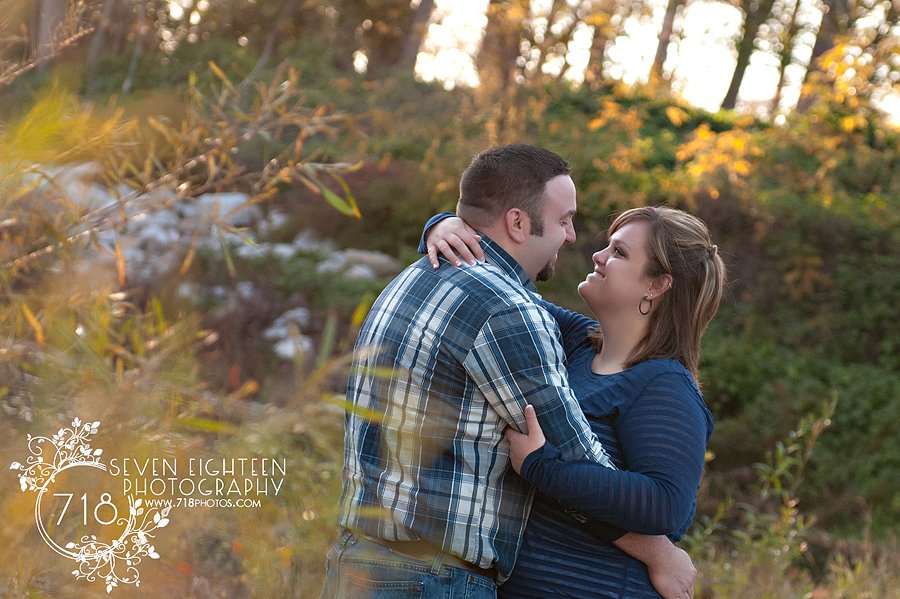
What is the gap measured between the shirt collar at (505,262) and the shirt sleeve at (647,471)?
0.39 metres

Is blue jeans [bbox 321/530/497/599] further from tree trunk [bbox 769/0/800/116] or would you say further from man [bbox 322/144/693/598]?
tree trunk [bbox 769/0/800/116]

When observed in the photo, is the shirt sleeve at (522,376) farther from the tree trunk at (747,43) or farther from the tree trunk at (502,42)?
the tree trunk at (747,43)

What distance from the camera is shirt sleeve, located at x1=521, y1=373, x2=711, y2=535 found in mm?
2098

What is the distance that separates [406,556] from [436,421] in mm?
304

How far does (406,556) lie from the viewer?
7.09 feet

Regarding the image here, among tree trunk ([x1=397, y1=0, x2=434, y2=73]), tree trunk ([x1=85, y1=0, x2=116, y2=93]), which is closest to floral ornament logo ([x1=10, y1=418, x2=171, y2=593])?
tree trunk ([x1=85, y1=0, x2=116, y2=93])

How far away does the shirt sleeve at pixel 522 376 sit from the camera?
6.92 feet

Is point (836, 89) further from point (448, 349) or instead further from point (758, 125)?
point (448, 349)

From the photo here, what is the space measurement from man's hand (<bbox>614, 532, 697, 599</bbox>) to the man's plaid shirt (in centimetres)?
21

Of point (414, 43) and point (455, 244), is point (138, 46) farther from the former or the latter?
point (455, 244)

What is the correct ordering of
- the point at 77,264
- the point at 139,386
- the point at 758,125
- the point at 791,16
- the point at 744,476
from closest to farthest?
the point at 139,386, the point at 77,264, the point at 744,476, the point at 758,125, the point at 791,16

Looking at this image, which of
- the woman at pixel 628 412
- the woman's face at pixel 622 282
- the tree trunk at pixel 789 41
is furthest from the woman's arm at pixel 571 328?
the tree trunk at pixel 789 41

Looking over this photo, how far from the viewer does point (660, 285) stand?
100 inches

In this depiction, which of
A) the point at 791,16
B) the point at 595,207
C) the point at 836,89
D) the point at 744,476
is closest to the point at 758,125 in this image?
the point at 791,16
